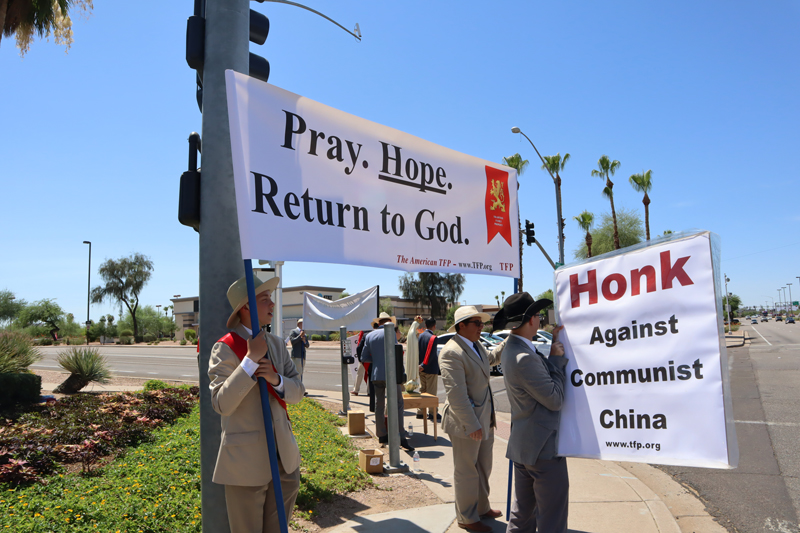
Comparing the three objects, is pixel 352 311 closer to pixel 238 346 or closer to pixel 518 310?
pixel 518 310

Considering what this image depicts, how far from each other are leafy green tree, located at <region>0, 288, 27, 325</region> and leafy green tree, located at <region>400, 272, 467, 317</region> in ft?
165

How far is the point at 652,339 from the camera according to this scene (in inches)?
117

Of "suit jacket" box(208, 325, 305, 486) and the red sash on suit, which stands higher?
the red sash on suit

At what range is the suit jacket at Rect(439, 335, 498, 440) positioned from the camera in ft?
13.6

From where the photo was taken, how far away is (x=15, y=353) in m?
11.6

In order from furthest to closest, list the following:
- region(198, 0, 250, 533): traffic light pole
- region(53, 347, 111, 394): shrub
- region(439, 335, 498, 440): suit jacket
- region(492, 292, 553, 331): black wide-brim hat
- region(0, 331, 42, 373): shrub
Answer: region(53, 347, 111, 394): shrub → region(0, 331, 42, 373): shrub → region(439, 335, 498, 440): suit jacket → region(492, 292, 553, 331): black wide-brim hat → region(198, 0, 250, 533): traffic light pole

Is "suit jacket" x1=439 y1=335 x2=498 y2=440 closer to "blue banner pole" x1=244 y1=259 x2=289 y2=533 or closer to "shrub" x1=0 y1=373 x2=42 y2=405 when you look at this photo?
"blue banner pole" x1=244 y1=259 x2=289 y2=533

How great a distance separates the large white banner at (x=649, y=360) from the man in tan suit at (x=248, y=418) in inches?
68.2

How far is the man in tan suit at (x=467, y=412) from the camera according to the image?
4160 millimetres

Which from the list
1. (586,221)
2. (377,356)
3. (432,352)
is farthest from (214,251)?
(586,221)

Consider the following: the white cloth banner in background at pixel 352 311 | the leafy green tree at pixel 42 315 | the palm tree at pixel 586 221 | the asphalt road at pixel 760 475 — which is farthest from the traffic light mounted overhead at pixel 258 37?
the leafy green tree at pixel 42 315

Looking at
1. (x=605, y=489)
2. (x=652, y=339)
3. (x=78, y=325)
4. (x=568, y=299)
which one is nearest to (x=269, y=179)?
(x=568, y=299)

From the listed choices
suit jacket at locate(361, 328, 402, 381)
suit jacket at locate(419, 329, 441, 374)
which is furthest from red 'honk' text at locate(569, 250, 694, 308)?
suit jacket at locate(419, 329, 441, 374)

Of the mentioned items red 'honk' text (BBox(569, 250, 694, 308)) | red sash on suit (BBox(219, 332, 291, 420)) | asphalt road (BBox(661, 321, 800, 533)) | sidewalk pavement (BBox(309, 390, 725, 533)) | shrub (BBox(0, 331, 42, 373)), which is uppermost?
red 'honk' text (BBox(569, 250, 694, 308))
